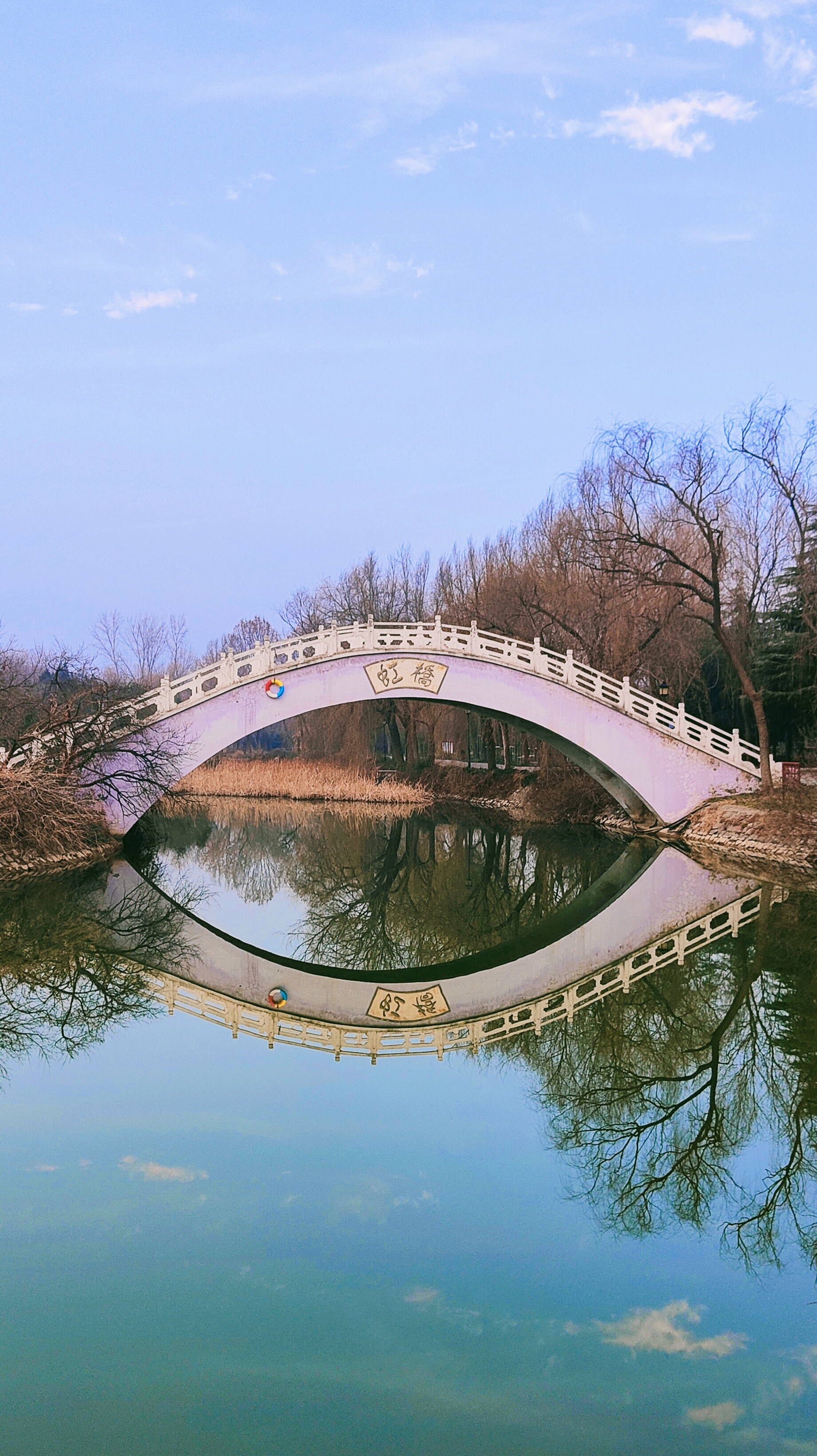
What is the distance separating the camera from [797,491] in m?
16.9

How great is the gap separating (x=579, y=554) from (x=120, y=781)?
881 centimetres

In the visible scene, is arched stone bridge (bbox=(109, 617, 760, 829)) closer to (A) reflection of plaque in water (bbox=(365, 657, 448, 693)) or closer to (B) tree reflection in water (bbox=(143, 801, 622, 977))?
(A) reflection of plaque in water (bbox=(365, 657, 448, 693))

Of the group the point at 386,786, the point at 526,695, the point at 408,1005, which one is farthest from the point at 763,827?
the point at 386,786

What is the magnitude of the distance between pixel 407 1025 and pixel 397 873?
7284mm

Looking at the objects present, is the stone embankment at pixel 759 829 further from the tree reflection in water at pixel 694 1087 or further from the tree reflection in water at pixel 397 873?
the tree reflection in water at pixel 694 1087

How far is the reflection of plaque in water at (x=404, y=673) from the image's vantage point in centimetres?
1738

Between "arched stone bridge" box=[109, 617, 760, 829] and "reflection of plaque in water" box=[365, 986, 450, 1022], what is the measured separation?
848 cm

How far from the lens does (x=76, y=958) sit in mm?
8930

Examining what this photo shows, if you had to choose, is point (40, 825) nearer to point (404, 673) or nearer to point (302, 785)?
point (404, 673)

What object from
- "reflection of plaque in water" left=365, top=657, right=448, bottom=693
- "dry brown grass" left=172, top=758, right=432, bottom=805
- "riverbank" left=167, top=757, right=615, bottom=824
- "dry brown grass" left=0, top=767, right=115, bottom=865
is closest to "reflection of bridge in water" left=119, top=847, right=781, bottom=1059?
"dry brown grass" left=0, top=767, right=115, bottom=865

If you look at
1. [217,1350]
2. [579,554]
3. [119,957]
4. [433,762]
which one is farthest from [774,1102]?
[433,762]

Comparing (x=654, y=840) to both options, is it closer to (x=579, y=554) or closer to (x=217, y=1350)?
(x=579, y=554)

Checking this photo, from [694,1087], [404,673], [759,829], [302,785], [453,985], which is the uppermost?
[302,785]

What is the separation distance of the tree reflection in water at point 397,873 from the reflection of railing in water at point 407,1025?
1885mm
